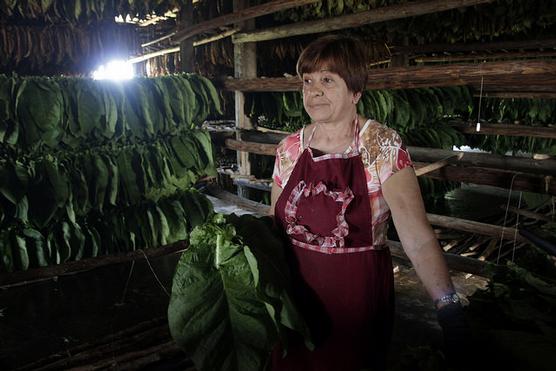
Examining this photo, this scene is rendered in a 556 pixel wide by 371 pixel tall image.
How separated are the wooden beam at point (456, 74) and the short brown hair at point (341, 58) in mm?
1456

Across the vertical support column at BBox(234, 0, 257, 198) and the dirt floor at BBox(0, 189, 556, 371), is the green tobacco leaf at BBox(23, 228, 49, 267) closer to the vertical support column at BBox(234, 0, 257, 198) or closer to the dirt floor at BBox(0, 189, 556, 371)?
the dirt floor at BBox(0, 189, 556, 371)

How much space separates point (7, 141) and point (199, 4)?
335cm

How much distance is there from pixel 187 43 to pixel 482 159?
3.23 meters

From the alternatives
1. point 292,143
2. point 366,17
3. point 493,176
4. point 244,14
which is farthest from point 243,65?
point 292,143

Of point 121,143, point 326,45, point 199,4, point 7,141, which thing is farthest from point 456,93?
point 7,141

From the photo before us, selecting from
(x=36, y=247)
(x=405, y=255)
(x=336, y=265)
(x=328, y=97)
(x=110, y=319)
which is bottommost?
(x=110, y=319)

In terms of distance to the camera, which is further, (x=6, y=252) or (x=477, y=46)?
(x=477, y=46)

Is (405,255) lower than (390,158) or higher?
lower

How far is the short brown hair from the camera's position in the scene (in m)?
1.84

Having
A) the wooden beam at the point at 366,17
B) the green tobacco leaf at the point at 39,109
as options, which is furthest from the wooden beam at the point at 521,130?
the green tobacco leaf at the point at 39,109

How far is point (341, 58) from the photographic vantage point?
6.05 feet

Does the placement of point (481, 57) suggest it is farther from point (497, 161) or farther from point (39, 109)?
point (39, 109)

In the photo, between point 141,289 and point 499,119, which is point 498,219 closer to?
point 499,119

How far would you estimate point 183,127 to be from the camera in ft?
14.3
